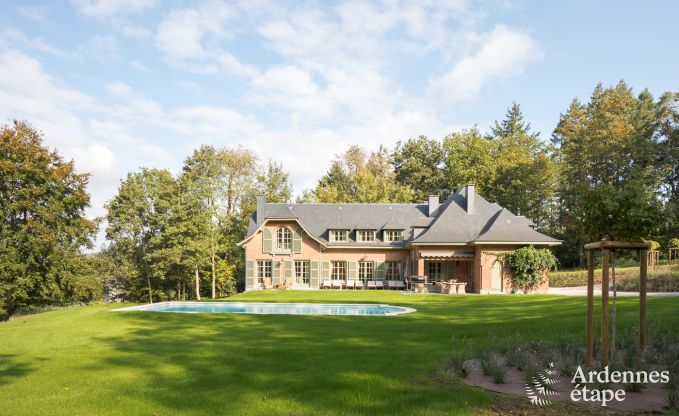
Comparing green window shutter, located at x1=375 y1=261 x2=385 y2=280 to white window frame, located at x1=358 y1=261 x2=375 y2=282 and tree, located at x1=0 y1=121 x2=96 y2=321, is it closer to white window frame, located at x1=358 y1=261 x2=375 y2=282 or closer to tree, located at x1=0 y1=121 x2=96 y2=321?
white window frame, located at x1=358 y1=261 x2=375 y2=282

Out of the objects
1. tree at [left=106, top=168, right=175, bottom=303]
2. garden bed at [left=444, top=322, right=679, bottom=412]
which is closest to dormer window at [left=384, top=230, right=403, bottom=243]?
tree at [left=106, top=168, right=175, bottom=303]

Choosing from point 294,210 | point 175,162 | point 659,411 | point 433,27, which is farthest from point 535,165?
point 659,411

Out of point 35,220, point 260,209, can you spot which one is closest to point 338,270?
point 260,209

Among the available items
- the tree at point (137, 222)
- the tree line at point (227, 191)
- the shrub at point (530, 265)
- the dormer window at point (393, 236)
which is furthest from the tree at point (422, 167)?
the tree at point (137, 222)

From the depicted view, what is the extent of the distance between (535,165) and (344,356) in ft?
121

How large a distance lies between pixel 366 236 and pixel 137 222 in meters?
16.7

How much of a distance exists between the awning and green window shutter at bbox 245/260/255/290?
10696 mm

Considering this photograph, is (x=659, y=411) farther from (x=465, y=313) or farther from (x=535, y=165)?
(x=535, y=165)

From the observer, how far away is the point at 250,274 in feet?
107

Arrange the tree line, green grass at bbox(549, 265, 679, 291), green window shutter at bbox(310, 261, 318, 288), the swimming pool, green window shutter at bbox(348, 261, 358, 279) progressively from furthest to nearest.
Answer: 1. green window shutter at bbox(348, 261, 358, 279)
2. green window shutter at bbox(310, 261, 318, 288)
3. the tree line
4. green grass at bbox(549, 265, 679, 291)
5. the swimming pool

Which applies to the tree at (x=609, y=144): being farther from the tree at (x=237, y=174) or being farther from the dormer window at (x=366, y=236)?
the tree at (x=237, y=174)

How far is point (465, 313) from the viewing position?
15.4 meters

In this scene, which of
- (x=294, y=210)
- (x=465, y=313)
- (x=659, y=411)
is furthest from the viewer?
(x=294, y=210)

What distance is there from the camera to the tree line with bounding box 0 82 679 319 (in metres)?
26.1
